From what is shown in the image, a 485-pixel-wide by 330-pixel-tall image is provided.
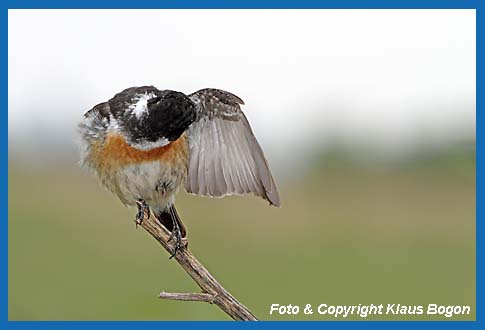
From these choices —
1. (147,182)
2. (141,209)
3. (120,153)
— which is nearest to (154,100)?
(120,153)

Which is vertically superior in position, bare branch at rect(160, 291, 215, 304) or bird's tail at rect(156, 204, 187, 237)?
bird's tail at rect(156, 204, 187, 237)

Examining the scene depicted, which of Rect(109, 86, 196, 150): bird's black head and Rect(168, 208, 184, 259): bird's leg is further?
Rect(109, 86, 196, 150): bird's black head

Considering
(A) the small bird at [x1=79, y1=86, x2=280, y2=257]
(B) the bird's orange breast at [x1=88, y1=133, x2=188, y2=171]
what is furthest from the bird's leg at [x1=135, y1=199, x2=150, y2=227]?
(B) the bird's orange breast at [x1=88, y1=133, x2=188, y2=171]

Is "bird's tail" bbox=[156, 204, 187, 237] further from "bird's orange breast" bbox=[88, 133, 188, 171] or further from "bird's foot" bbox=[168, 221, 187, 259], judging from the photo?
"bird's orange breast" bbox=[88, 133, 188, 171]

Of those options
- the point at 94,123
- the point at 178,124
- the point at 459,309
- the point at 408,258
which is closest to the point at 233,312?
the point at 178,124

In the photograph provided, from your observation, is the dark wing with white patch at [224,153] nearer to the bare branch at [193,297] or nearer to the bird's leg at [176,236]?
the bird's leg at [176,236]

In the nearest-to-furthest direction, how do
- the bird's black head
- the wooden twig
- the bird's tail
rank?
the wooden twig, the bird's black head, the bird's tail

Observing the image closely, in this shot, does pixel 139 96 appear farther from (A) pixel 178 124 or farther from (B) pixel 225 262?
(B) pixel 225 262
